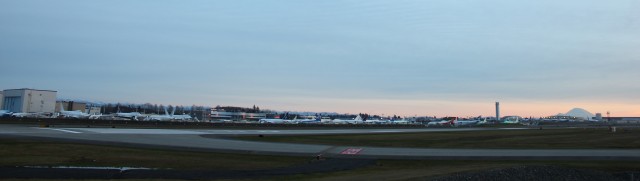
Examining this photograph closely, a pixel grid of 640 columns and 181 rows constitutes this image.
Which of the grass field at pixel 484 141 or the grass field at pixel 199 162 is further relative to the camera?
the grass field at pixel 484 141

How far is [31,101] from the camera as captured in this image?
123562mm

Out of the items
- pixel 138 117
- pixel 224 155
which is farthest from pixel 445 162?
pixel 138 117

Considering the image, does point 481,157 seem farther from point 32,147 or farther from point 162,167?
point 32,147

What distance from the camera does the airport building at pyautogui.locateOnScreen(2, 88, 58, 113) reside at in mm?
122688

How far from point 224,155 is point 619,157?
76.7 ft

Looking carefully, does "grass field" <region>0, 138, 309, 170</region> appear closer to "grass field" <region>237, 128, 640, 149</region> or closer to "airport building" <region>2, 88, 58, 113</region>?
"grass field" <region>237, 128, 640, 149</region>

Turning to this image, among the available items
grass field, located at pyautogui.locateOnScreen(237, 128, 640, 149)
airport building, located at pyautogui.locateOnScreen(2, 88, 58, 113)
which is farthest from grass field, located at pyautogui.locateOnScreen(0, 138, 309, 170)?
airport building, located at pyautogui.locateOnScreen(2, 88, 58, 113)

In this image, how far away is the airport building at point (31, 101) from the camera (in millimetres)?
122688

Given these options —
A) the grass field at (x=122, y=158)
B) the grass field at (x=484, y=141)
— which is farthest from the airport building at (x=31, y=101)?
the grass field at (x=122, y=158)

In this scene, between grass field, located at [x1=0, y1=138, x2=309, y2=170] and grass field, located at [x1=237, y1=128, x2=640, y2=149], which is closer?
grass field, located at [x1=0, y1=138, x2=309, y2=170]

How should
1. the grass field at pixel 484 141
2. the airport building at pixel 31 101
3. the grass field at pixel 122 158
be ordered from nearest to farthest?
1. the grass field at pixel 122 158
2. the grass field at pixel 484 141
3. the airport building at pixel 31 101

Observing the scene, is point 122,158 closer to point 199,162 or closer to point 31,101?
point 199,162

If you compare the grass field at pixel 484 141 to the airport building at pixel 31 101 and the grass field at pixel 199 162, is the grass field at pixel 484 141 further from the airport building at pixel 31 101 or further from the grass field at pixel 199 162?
the airport building at pixel 31 101

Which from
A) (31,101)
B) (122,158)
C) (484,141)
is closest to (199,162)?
(122,158)
